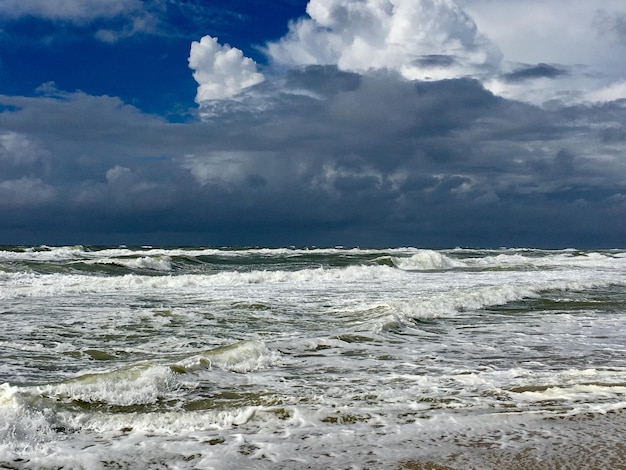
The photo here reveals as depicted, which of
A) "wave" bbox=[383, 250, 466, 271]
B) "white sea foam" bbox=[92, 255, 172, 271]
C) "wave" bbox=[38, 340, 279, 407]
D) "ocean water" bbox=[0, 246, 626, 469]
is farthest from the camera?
"wave" bbox=[383, 250, 466, 271]

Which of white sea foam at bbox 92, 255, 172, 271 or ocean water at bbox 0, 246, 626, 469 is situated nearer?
ocean water at bbox 0, 246, 626, 469

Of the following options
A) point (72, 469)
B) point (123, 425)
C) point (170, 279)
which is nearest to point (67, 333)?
point (123, 425)

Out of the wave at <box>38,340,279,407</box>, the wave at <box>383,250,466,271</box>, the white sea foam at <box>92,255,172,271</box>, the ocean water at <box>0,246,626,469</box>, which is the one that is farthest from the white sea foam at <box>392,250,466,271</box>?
the wave at <box>38,340,279,407</box>

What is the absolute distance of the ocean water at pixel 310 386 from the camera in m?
4.97

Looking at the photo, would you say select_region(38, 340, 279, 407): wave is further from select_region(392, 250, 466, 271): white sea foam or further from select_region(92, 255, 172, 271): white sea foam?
select_region(392, 250, 466, 271): white sea foam

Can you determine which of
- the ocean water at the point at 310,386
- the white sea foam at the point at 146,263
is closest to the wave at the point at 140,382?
the ocean water at the point at 310,386

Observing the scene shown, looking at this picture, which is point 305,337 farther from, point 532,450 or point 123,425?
point 532,450

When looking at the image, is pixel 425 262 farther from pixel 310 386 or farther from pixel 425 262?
pixel 310 386

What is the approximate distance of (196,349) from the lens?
9.96 metres

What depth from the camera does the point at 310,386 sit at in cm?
730

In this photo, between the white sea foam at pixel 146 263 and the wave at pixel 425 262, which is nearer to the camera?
the white sea foam at pixel 146 263

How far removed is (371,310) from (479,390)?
7.71 m

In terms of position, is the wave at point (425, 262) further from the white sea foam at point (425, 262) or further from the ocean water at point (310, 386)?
the ocean water at point (310, 386)

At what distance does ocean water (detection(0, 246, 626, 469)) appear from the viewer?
4.97m
